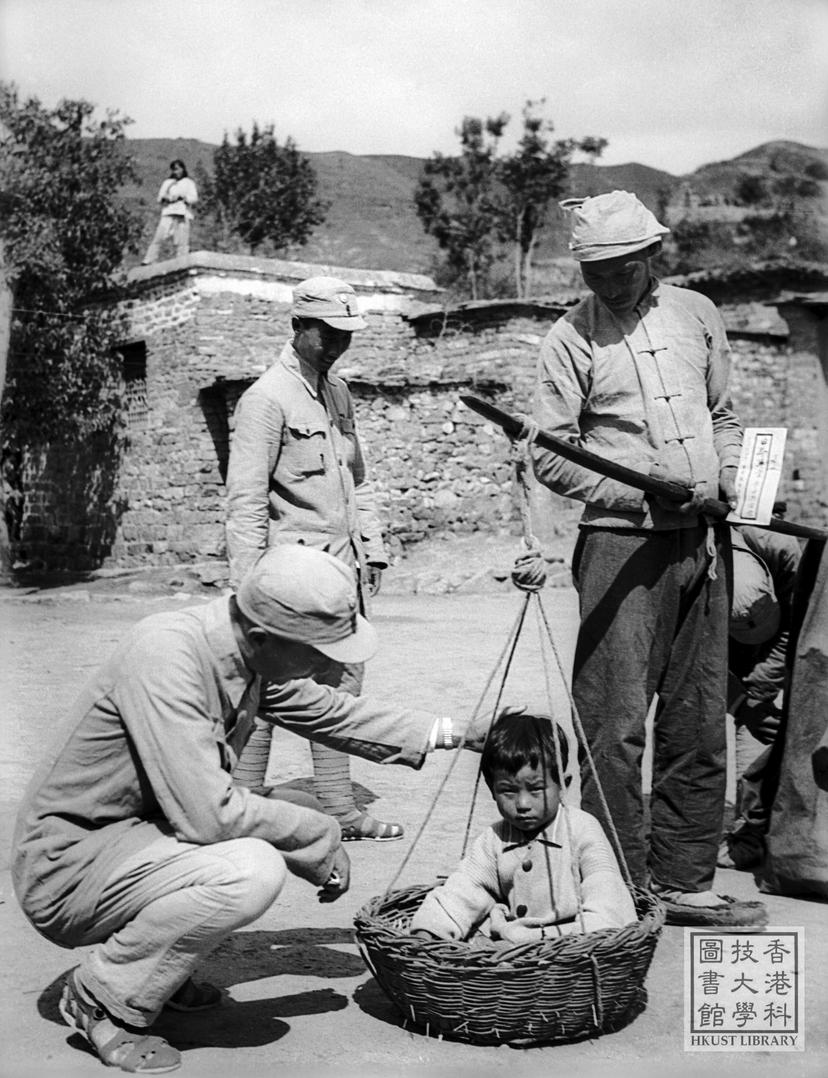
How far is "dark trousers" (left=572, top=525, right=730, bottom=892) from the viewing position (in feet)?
13.5

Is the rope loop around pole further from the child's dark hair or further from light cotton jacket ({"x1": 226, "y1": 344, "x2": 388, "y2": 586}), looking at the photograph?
light cotton jacket ({"x1": 226, "y1": 344, "x2": 388, "y2": 586})

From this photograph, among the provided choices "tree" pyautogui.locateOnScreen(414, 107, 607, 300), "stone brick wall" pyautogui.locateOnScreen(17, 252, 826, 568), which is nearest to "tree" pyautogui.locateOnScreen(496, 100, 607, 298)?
"tree" pyautogui.locateOnScreen(414, 107, 607, 300)

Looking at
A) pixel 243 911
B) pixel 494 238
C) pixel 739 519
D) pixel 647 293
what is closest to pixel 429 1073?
pixel 243 911

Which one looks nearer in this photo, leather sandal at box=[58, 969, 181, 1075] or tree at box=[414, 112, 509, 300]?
leather sandal at box=[58, 969, 181, 1075]

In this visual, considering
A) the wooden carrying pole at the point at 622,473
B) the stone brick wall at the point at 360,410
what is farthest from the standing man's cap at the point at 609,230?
the stone brick wall at the point at 360,410

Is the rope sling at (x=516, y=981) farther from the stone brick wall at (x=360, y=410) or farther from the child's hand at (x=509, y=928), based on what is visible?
the stone brick wall at (x=360, y=410)

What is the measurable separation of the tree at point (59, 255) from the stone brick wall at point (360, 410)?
826 mm

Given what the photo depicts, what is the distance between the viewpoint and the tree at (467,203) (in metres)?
30.3

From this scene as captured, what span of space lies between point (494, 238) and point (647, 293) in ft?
94.5

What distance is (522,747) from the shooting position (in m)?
3.46

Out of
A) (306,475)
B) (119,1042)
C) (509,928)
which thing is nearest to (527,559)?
(509,928)

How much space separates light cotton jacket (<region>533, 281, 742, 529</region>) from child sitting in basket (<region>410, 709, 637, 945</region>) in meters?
0.87

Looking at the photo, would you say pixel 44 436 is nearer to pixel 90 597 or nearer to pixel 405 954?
pixel 90 597

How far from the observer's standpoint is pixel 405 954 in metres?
3.17
